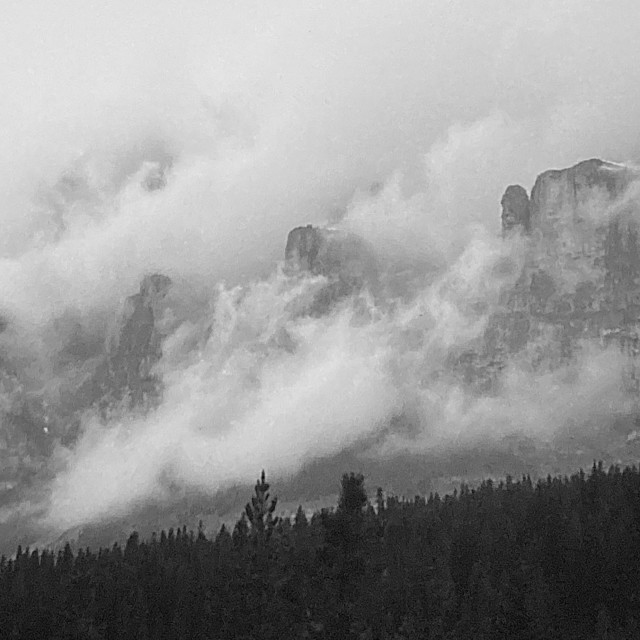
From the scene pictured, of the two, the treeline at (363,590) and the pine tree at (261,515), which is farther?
the pine tree at (261,515)

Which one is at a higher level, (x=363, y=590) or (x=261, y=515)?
(x=261, y=515)

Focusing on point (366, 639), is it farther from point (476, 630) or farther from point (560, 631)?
point (560, 631)

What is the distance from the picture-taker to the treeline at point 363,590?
85062 mm

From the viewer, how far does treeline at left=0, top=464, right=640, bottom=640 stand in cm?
8506

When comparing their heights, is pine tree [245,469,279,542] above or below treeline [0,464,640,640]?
above

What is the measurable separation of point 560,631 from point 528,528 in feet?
205

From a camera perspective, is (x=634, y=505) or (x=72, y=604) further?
(x=634, y=505)

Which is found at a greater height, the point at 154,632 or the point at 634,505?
the point at 634,505

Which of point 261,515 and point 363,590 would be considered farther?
point 261,515

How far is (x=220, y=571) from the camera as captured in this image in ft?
589

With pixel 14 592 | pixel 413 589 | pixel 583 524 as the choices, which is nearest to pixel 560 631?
pixel 413 589

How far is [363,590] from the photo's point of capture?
8644 cm

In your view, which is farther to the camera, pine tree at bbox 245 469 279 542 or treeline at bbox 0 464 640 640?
pine tree at bbox 245 469 279 542

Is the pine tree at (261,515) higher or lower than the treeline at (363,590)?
higher
